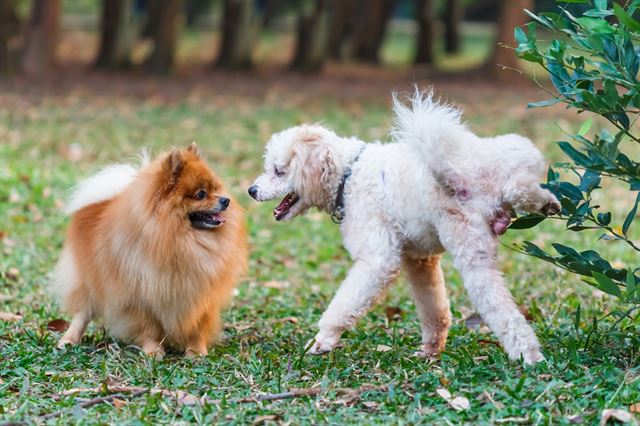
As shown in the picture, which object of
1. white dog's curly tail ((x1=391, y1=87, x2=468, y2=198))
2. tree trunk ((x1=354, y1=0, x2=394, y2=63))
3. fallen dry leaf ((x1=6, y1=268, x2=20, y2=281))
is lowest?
tree trunk ((x1=354, y1=0, x2=394, y2=63))

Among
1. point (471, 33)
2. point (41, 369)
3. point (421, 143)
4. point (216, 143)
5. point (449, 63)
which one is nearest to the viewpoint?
point (421, 143)

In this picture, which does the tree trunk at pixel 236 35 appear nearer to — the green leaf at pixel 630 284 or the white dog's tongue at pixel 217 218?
the white dog's tongue at pixel 217 218

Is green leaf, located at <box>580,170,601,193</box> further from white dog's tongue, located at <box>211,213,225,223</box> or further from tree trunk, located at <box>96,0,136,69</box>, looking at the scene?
tree trunk, located at <box>96,0,136,69</box>

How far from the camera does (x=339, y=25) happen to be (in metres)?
27.8

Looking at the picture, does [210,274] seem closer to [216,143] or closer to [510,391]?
[510,391]

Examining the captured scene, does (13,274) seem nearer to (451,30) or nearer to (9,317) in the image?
(9,317)

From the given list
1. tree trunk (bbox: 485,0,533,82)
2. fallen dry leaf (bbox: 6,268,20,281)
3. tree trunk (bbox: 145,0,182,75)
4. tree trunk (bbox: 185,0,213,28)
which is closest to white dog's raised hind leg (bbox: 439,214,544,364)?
fallen dry leaf (bbox: 6,268,20,281)

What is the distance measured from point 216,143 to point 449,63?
16.9 metres

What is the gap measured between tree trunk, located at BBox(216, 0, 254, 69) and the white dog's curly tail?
62.0 feet

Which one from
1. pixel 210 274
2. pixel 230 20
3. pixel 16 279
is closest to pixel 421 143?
pixel 210 274

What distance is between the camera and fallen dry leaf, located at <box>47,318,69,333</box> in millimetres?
6188

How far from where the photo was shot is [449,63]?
29062mm

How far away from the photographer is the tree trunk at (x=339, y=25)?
2734cm

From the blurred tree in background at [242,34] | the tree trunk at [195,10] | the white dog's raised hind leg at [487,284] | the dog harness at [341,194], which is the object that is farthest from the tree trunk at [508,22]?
the tree trunk at [195,10]
